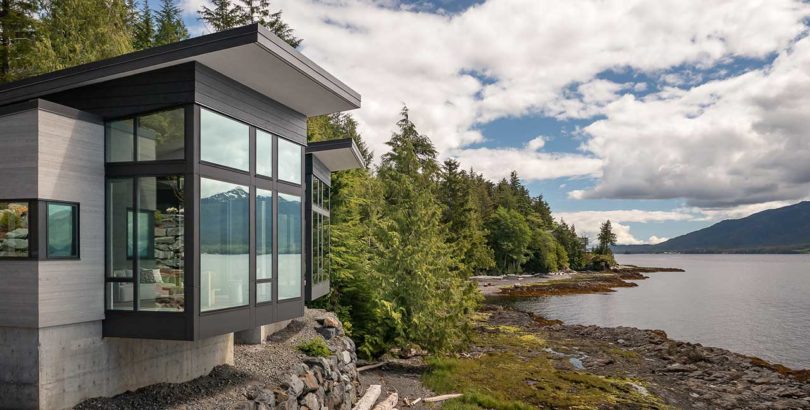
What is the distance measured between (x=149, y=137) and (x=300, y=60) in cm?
319

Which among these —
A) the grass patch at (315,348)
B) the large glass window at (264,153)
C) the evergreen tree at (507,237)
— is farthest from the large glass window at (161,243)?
the evergreen tree at (507,237)

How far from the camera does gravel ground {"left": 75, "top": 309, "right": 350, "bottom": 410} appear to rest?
9125 millimetres

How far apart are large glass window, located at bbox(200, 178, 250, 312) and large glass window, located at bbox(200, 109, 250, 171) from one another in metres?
0.45

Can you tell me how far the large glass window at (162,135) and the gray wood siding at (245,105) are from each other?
23.7 inches

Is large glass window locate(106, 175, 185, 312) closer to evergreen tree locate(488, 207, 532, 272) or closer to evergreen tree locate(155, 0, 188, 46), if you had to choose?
evergreen tree locate(155, 0, 188, 46)

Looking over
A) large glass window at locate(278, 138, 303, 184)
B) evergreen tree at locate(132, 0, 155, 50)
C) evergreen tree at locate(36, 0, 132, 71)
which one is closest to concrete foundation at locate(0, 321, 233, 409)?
large glass window at locate(278, 138, 303, 184)

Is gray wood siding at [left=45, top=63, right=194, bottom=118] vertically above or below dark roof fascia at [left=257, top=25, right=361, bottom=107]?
below

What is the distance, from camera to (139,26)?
3369 cm

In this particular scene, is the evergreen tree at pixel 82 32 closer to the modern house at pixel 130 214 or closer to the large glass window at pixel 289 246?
the modern house at pixel 130 214

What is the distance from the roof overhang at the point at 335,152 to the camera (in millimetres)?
16656

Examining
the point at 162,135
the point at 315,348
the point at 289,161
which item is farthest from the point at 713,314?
the point at 162,135

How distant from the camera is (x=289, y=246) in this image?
11969mm

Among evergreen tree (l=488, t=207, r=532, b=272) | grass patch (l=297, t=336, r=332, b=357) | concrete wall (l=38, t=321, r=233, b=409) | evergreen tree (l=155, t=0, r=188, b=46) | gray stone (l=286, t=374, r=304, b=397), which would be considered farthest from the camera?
evergreen tree (l=488, t=207, r=532, b=272)

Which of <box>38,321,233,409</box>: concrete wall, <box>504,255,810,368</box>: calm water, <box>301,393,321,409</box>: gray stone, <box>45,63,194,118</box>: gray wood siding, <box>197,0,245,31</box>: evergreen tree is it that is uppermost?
<box>197,0,245,31</box>: evergreen tree
